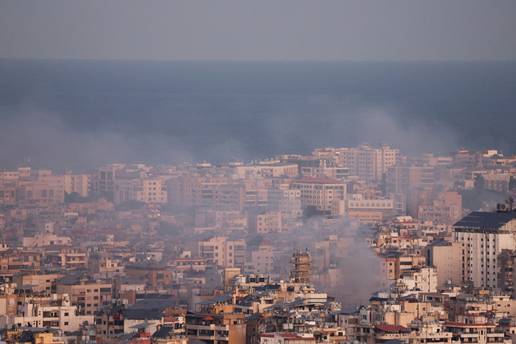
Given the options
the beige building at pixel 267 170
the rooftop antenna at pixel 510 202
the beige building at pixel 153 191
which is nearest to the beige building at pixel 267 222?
the beige building at pixel 153 191

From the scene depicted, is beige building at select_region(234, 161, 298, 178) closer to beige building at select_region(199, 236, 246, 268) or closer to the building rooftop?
beige building at select_region(199, 236, 246, 268)

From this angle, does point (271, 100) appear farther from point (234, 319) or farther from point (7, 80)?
point (234, 319)

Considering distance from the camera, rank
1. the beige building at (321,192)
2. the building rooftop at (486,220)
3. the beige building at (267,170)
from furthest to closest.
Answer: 1. the beige building at (267,170)
2. the beige building at (321,192)
3. the building rooftop at (486,220)

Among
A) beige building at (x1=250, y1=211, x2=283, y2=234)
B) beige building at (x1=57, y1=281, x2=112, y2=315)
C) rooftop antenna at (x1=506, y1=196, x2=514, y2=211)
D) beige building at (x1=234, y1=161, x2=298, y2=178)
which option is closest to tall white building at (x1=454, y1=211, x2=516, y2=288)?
rooftop antenna at (x1=506, y1=196, x2=514, y2=211)

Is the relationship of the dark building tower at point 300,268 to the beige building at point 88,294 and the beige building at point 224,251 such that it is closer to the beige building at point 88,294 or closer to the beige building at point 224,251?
the beige building at point 88,294

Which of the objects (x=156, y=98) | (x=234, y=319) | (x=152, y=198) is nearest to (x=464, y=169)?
(x=152, y=198)

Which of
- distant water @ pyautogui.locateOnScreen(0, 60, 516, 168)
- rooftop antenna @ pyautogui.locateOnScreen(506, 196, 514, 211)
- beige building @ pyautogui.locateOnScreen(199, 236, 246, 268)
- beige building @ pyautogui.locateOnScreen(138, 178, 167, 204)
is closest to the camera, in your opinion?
beige building @ pyautogui.locateOnScreen(199, 236, 246, 268)
